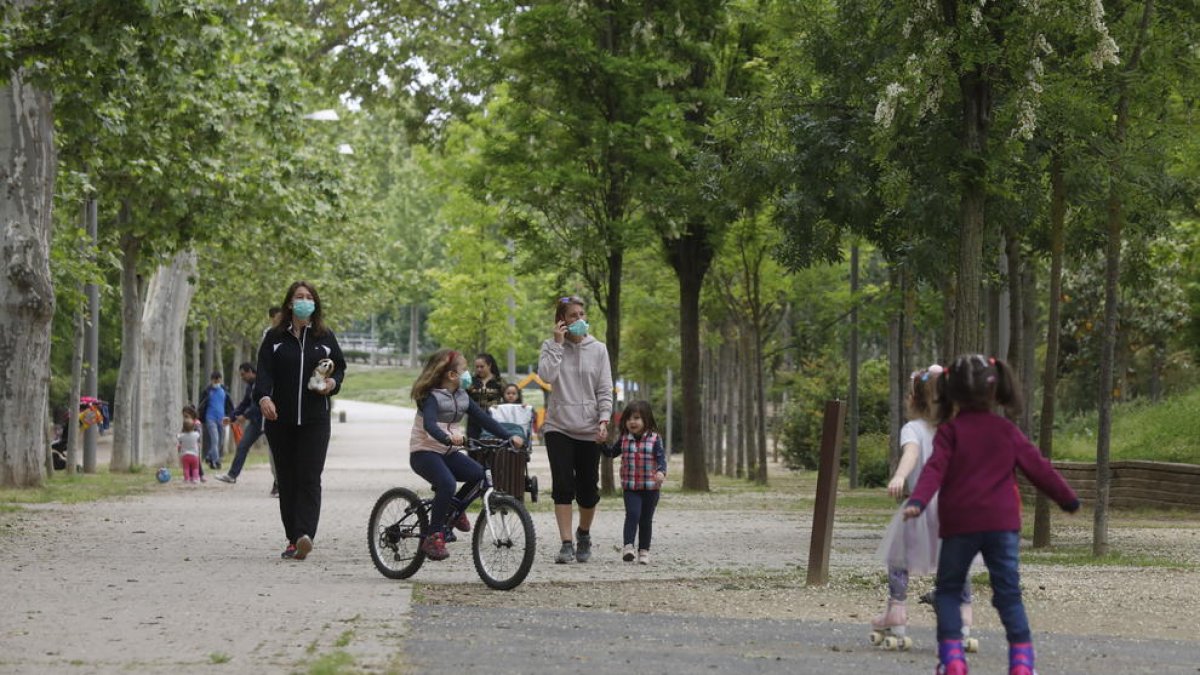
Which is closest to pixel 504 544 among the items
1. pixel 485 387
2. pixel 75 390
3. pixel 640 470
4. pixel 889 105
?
pixel 640 470

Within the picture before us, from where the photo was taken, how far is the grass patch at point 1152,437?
2772cm

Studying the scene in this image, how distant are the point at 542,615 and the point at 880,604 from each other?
2.13 metres

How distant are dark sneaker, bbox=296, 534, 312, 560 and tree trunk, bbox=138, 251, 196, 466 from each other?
23.7m

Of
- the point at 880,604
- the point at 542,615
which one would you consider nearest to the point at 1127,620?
the point at 880,604

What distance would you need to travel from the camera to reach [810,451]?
46.0 meters

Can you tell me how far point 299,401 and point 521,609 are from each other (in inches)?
148

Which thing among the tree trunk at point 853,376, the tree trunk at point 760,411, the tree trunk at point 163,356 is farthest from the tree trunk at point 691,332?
the tree trunk at point 163,356

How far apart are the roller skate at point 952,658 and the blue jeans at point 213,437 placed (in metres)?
31.4

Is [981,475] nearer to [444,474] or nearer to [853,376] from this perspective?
[444,474]

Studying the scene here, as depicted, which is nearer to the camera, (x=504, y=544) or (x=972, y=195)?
(x=504, y=544)

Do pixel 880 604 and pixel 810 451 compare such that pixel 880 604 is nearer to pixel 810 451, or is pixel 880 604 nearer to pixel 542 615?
pixel 542 615

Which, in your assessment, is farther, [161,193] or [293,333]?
[161,193]

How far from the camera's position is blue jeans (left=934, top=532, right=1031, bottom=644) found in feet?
25.5

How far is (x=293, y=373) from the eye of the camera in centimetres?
1416
